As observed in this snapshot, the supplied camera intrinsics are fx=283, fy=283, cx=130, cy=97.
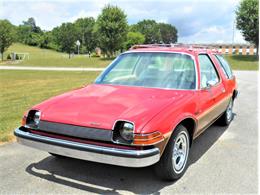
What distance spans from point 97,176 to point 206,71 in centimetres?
255

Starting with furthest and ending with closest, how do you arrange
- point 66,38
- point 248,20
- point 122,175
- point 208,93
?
point 66,38
point 248,20
point 208,93
point 122,175

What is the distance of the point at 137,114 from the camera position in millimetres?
3162

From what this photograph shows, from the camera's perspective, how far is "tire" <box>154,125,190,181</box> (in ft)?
10.9

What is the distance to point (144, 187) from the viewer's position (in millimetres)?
3393

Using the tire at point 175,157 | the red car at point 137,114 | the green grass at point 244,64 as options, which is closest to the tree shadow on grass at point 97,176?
the tire at point 175,157

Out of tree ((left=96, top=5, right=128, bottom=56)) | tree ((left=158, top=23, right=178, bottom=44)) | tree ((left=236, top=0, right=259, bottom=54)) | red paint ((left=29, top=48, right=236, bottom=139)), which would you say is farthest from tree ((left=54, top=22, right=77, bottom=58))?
red paint ((left=29, top=48, right=236, bottom=139))

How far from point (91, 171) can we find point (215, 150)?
6.97ft

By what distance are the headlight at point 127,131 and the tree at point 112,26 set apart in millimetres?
33605

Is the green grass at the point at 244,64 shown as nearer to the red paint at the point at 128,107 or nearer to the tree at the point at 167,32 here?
the red paint at the point at 128,107

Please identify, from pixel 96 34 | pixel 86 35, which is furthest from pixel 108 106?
pixel 86 35

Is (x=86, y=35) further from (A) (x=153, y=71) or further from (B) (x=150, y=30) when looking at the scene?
(A) (x=153, y=71)

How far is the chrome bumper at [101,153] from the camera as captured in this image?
2945 mm

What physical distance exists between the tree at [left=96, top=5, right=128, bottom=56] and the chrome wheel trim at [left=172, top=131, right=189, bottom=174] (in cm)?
3311

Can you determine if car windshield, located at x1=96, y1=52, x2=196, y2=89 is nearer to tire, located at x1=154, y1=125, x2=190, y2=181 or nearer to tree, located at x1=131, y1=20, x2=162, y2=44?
tire, located at x1=154, y1=125, x2=190, y2=181
